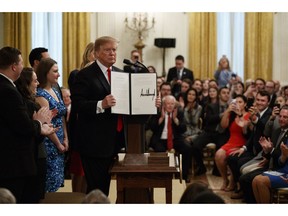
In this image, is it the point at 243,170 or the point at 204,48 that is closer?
the point at 243,170

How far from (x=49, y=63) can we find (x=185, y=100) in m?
5.58


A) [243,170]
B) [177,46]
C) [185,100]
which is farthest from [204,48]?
[243,170]

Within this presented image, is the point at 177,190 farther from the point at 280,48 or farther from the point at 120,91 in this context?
the point at 280,48

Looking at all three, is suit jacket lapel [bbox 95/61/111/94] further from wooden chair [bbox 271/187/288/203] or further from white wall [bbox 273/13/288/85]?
white wall [bbox 273/13/288/85]

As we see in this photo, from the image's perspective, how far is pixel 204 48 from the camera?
57.9 feet

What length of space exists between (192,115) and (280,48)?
24.8 ft

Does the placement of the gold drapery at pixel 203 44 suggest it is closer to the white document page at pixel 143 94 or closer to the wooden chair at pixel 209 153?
the wooden chair at pixel 209 153

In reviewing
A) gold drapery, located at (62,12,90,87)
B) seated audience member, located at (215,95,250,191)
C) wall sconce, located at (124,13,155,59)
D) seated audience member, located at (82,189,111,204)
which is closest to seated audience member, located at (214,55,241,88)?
wall sconce, located at (124,13,155,59)

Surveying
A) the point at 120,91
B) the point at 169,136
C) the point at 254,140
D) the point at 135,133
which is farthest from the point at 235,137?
the point at 120,91

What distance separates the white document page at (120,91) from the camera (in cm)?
516

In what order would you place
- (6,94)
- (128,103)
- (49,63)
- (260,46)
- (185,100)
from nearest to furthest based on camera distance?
(6,94) → (128,103) → (49,63) → (185,100) → (260,46)

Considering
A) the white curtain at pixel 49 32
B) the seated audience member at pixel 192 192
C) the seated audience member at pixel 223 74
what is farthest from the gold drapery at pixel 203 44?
the seated audience member at pixel 192 192

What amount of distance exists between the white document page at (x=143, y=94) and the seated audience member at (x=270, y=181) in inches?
74.9
